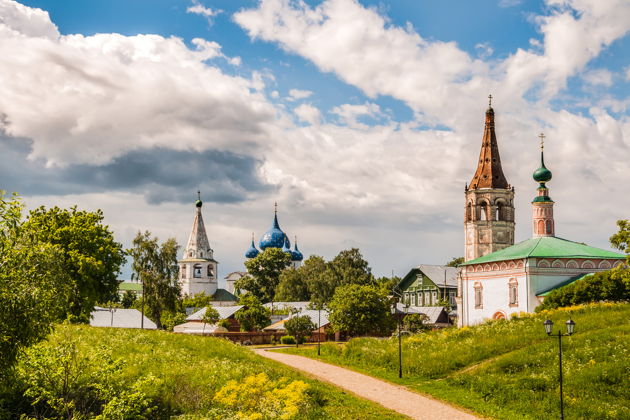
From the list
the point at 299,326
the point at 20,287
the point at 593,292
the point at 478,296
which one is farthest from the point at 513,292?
the point at 20,287

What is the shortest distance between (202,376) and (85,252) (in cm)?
1809

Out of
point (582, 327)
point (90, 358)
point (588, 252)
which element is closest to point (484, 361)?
point (582, 327)

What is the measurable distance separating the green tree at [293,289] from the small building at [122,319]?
34240 millimetres

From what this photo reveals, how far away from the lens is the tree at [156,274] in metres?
61.2

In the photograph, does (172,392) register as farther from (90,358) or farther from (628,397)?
(628,397)

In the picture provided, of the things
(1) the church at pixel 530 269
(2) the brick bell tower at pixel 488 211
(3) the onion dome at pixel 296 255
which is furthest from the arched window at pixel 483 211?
(3) the onion dome at pixel 296 255

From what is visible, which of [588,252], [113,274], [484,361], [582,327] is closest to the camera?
[484,361]

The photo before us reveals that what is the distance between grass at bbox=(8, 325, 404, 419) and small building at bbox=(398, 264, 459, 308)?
52852 mm

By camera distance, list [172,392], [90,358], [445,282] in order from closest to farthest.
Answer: [90,358], [172,392], [445,282]

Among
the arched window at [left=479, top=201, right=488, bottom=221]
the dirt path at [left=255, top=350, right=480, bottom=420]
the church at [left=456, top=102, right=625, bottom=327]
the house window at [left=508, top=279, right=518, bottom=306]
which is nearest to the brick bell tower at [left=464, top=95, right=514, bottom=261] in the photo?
the arched window at [left=479, top=201, right=488, bottom=221]

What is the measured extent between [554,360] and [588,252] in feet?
84.7

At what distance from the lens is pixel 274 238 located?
427 feet

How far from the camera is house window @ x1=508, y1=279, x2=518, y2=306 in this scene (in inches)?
1899

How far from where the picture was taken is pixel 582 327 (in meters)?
30.5
